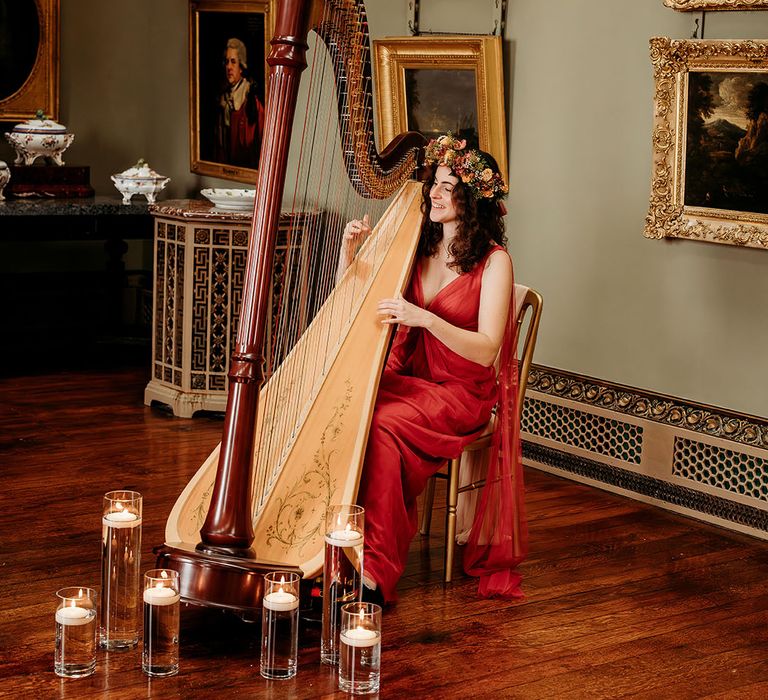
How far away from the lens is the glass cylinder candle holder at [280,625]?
305 cm

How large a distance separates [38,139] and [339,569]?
504cm

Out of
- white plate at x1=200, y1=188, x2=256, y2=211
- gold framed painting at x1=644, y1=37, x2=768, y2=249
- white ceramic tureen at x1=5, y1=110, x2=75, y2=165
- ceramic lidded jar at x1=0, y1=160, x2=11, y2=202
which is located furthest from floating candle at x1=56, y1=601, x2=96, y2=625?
white ceramic tureen at x1=5, y1=110, x2=75, y2=165

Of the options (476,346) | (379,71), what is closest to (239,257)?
(379,71)

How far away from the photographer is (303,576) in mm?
3293

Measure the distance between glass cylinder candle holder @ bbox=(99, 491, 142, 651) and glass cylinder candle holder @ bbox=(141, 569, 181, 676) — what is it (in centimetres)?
11

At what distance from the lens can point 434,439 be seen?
3.81 metres

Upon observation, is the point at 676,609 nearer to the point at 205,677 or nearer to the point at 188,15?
the point at 205,677

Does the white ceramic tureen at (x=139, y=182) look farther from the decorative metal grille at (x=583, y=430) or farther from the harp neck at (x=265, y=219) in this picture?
the harp neck at (x=265, y=219)

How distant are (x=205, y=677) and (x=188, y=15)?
544 cm

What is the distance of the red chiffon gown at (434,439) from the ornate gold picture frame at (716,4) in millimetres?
1337

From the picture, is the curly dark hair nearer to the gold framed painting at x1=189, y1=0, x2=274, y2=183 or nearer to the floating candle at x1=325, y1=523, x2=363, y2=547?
the floating candle at x1=325, y1=523, x2=363, y2=547

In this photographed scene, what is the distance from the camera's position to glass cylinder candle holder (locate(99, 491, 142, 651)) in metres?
3.22

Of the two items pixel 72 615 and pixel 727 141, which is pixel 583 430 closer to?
pixel 727 141

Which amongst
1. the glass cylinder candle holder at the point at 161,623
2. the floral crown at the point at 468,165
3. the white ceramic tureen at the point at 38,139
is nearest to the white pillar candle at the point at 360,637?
the glass cylinder candle holder at the point at 161,623
